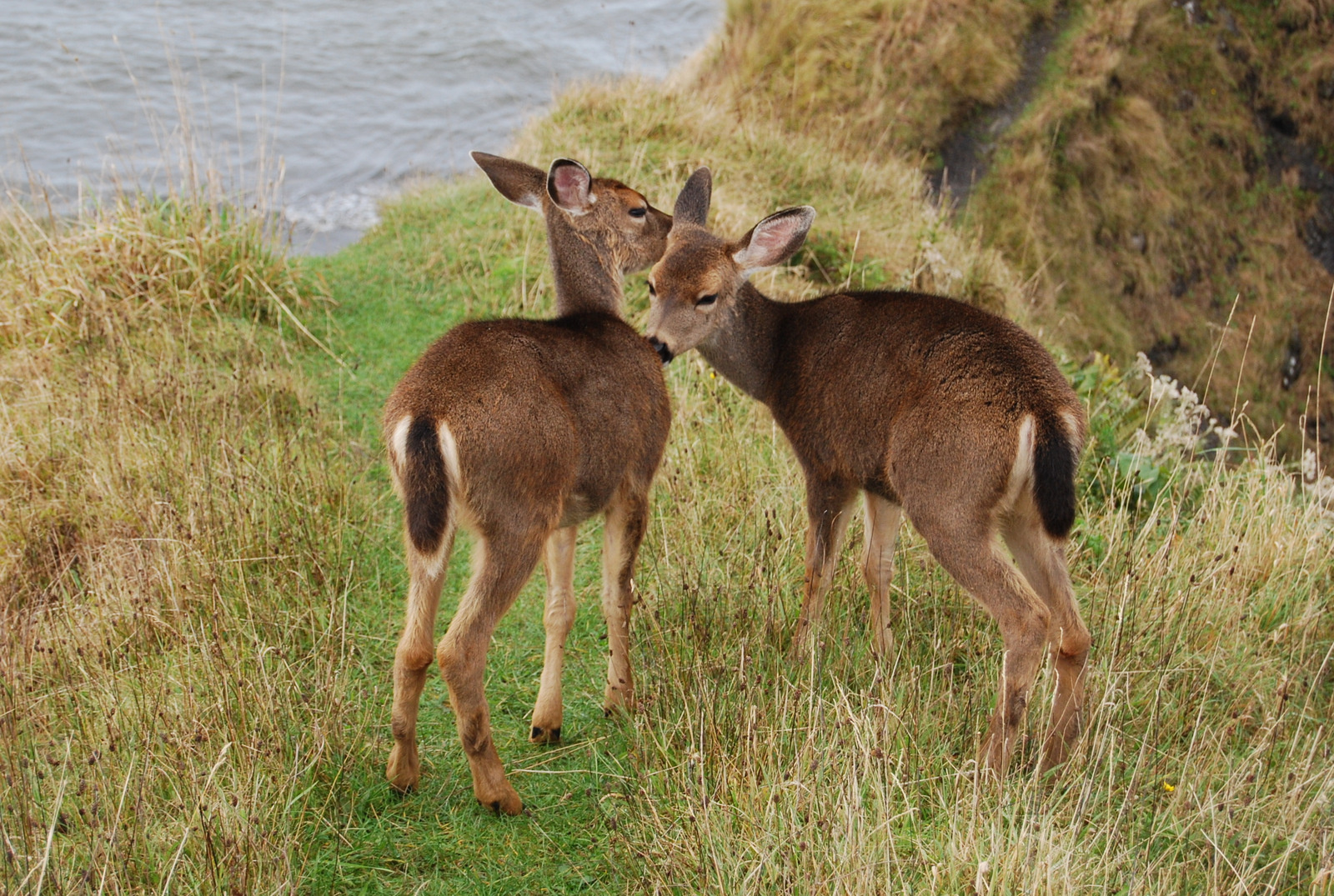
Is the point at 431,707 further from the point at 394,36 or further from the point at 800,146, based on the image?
the point at 394,36

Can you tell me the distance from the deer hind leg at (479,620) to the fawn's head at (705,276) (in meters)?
1.32

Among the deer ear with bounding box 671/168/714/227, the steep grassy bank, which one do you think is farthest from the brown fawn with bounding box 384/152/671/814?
the steep grassy bank

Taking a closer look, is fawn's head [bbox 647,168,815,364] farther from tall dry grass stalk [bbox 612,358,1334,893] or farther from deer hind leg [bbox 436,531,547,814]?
deer hind leg [bbox 436,531,547,814]

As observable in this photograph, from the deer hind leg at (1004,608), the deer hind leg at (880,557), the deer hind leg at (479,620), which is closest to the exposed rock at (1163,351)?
the deer hind leg at (880,557)

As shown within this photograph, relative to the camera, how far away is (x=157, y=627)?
15.4 ft

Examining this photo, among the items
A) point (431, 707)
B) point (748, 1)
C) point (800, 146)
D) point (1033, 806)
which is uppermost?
point (748, 1)

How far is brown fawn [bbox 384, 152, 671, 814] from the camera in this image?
3650 mm

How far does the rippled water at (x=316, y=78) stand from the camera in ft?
44.4

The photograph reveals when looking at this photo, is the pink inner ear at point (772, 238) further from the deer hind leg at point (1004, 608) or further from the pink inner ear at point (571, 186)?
the deer hind leg at point (1004, 608)

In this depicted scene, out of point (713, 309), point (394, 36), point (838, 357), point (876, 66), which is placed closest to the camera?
point (838, 357)

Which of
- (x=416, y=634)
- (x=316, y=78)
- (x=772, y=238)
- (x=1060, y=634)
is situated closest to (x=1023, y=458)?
(x=1060, y=634)

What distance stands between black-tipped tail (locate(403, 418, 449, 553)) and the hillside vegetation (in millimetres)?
839

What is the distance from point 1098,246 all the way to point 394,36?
35.1 ft

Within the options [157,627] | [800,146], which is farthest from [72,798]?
[800,146]
